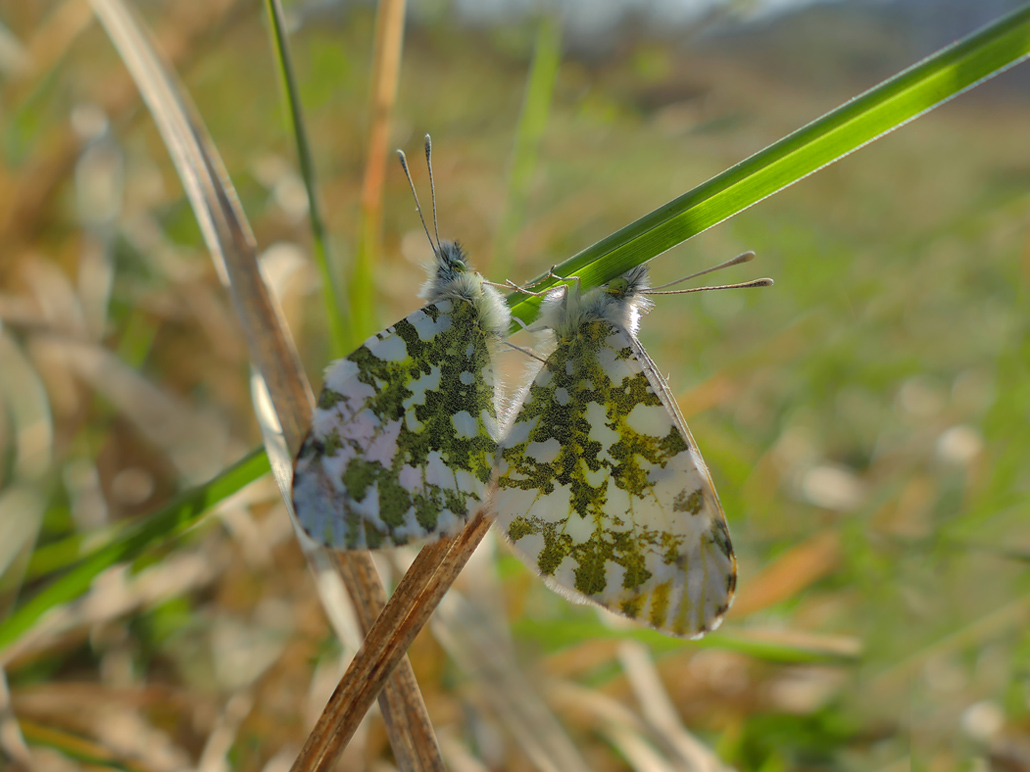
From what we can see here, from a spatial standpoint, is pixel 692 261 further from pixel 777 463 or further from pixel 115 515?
pixel 115 515

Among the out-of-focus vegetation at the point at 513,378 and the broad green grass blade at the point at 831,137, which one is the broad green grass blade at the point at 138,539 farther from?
the broad green grass blade at the point at 831,137

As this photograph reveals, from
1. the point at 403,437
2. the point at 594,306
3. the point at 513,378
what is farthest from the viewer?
the point at 513,378

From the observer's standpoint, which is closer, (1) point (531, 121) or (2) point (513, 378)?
(1) point (531, 121)

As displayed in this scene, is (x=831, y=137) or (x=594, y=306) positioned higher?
(x=594, y=306)

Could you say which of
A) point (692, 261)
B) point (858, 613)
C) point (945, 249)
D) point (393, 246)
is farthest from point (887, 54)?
point (858, 613)

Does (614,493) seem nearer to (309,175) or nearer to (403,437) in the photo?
(403,437)

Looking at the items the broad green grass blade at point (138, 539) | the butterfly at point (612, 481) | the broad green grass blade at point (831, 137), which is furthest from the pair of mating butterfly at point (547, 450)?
the broad green grass blade at point (138, 539)

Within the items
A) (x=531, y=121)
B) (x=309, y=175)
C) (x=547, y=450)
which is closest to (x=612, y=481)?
(x=547, y=450)
